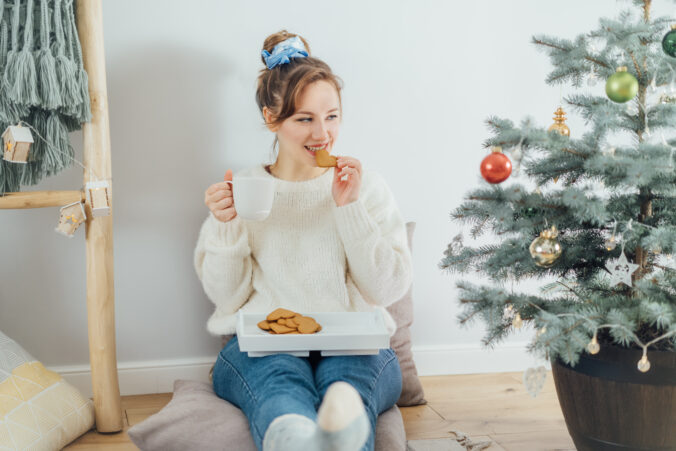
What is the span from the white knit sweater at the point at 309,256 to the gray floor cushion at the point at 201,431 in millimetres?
253

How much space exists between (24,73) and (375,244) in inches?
34.2

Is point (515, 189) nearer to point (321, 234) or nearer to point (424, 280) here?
point (321, 234)

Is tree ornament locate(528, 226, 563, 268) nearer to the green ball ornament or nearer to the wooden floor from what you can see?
the green ball ornament

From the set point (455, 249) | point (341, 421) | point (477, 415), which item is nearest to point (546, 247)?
point (455, 249)

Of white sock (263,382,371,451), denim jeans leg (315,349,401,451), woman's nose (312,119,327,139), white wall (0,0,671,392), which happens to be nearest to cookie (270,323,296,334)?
denim jeans leg (315,349,401,451)

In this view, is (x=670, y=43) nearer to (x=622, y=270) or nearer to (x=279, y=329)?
(x=622, y=270)

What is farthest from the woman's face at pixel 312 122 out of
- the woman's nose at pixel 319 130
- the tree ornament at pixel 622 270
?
the tree ornament at pixel 622 270

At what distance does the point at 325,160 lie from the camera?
148 centimetres

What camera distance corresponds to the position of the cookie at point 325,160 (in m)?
1.47

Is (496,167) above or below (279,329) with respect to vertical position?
above

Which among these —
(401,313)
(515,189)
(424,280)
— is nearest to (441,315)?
(424,280)

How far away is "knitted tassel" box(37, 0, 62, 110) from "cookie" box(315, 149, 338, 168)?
0.60 meters

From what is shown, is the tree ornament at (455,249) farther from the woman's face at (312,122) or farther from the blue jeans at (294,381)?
the woman's face at (312,122)

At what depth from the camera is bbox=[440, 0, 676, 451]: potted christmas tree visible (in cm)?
113
